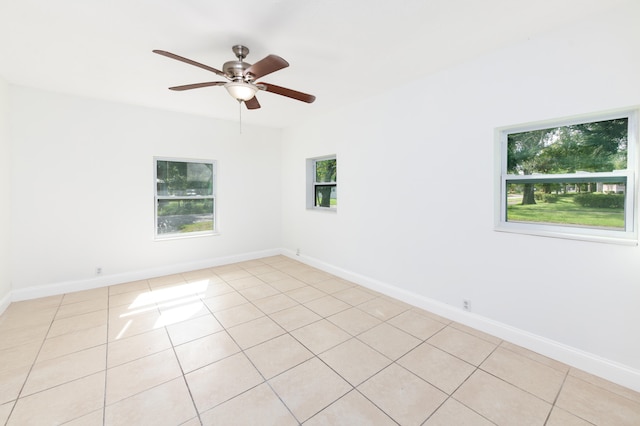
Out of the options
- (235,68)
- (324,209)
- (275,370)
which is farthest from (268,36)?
(324,209)

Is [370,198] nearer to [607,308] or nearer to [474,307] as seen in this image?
[474,307]

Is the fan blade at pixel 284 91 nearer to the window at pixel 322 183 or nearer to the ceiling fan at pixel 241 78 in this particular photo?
the ceiling fan at pixel 241 78

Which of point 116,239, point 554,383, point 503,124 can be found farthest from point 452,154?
point 116,239

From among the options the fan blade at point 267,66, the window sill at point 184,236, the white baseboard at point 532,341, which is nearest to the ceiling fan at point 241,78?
the fan blade at point 267,66

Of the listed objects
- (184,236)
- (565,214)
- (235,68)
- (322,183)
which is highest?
(235,68)

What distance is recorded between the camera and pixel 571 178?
214cm

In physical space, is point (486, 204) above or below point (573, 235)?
above

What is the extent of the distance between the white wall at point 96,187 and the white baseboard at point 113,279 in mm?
13

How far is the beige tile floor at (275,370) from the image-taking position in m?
1.63

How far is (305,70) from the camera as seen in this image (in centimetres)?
275

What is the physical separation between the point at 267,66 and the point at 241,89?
44cm

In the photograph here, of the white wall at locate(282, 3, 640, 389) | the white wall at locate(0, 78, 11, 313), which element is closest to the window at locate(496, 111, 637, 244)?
the white wall at locate(282, 3, 640, 389)

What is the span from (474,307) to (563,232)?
39.0 inches

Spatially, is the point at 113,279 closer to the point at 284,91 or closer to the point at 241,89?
the point at 241,89
